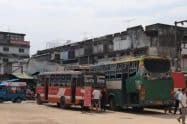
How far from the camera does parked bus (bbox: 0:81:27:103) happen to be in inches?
1834

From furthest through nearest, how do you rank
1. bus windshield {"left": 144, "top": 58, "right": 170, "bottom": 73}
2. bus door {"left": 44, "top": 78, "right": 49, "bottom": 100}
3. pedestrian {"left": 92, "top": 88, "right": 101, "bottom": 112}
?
bus door {"left": 44, "top": 78, "right": 49, "bottom": 100} < pedestrian {"left": 92, "top": 88, "right": 101, "bottom": 112} < bus windshield {"left": 144, "top": 58, "right": 170, "bottom": 73}

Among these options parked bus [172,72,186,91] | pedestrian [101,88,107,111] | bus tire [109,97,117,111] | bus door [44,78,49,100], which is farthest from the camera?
bus door [44,78,49,100]

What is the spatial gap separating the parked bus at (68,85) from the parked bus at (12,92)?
800 cm

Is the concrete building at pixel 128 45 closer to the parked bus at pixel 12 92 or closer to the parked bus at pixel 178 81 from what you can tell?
the parked bus at pixel 12 92

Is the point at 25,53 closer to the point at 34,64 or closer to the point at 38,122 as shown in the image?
the point at 34,64

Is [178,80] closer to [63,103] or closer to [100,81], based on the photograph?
[100,81]

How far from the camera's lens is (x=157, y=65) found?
1212 inches

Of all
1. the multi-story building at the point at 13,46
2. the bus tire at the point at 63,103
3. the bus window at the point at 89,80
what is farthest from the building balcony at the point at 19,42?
the bus window at the point at 89,80

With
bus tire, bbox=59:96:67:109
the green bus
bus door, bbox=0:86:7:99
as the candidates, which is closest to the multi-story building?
bus door, bbox=0:86:7:99

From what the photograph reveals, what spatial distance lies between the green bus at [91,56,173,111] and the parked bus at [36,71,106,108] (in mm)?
1703

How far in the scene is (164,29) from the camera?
5453 cm

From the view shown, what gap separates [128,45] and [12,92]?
16380mm

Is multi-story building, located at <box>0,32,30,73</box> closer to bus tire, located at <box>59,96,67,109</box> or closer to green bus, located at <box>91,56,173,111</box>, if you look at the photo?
bus tire, located at <box>59,96,67,109</box>

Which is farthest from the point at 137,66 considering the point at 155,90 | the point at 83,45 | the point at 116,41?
the point at 83,45
